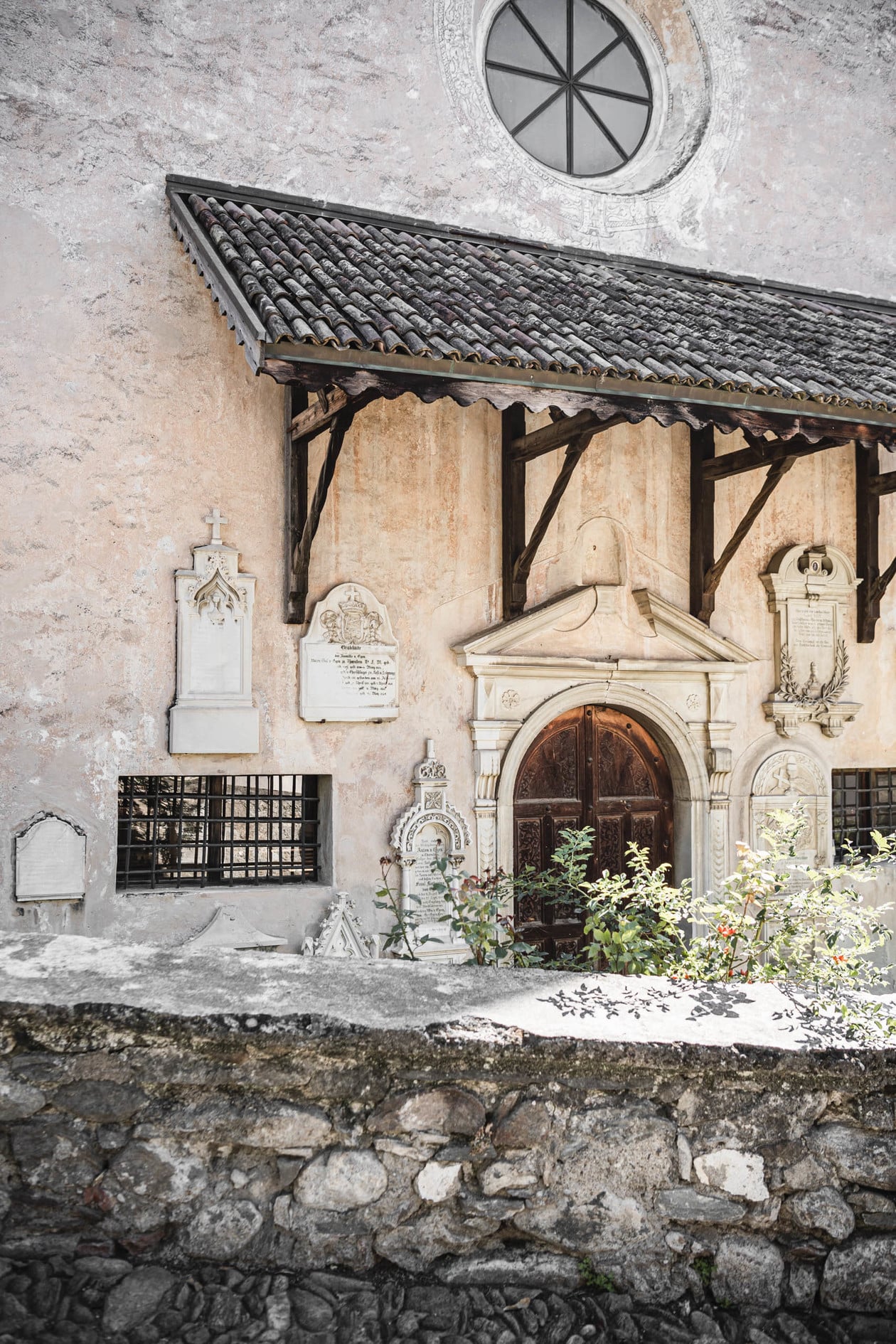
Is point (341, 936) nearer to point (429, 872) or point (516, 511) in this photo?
point (429, 872)

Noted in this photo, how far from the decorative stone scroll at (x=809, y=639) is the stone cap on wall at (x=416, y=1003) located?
5.04m

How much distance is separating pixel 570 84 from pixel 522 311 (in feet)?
8.80

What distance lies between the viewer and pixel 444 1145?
2338 millimetres

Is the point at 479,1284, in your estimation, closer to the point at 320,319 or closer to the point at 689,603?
the point at 320,319

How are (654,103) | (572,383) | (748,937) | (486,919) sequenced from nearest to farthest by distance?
(748,937) < (486,919) < (572,383) < (654,103)

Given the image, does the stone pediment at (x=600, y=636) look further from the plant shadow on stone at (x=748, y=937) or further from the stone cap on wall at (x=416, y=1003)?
the stone cap on wall at (x=416, y=1003)

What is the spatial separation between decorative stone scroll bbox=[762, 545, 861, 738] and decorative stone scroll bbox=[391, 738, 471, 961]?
2407mm

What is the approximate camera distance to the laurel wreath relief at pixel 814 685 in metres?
7.56

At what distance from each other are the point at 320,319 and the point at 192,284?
1.42 m

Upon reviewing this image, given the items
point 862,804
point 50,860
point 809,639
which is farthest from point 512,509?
point 862,804

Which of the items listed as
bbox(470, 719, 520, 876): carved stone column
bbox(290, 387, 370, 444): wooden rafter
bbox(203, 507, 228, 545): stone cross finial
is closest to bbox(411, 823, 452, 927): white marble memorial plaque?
bbox(470, 719, 520, 876): carved stone column

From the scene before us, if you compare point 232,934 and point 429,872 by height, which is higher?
point 429,872

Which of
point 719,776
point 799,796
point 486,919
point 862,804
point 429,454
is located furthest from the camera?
point 862,804

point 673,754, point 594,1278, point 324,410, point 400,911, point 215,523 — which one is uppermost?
point 324,410
